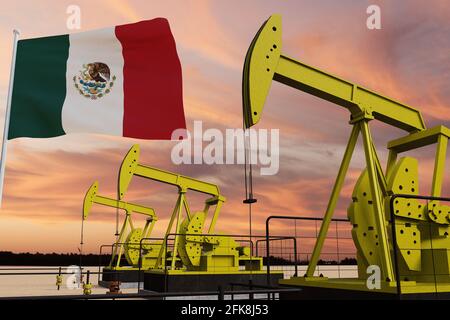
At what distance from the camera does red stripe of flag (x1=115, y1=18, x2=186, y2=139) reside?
18.5ft

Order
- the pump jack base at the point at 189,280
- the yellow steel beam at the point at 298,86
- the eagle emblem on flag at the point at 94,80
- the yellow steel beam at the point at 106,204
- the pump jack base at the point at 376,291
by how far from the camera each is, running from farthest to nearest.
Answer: the yellow steel beam at the point at 106,204
the pump jack base at the point at 189,280
the yellow steel beam at the point at 298,86
the pump jack base at the point at 376,291
the eagle emblem on flag at the point at 94,80

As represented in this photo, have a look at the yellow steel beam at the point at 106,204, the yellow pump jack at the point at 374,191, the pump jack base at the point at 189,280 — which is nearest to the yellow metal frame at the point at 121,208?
the yellow steel beam at the point at 106,204

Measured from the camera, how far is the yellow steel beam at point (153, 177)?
46.2 feet

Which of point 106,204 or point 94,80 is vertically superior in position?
point 106,204

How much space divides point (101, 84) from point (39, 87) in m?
0.72

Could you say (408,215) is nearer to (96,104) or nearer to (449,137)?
(449,137)

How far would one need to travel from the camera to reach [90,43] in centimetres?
586

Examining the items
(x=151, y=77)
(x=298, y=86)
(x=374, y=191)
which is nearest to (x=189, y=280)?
(x=374, y=191)

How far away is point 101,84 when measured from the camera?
5.67 meters

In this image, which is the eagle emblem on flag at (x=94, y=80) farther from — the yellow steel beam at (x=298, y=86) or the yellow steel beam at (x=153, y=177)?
the yellow steel beam at (x=153, y=177)

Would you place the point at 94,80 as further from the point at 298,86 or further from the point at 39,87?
the point at 298,86

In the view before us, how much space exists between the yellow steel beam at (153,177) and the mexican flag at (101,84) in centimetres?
825
